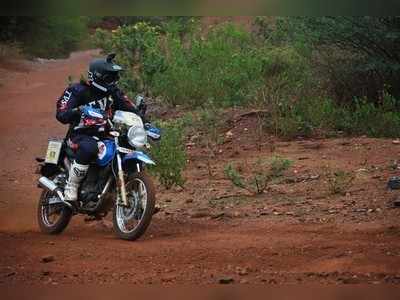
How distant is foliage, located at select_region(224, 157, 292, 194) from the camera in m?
7.42

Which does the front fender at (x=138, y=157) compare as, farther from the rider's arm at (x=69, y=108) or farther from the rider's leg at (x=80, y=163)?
the rider's arm at (x=69, y=108)

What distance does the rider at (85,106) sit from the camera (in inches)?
238

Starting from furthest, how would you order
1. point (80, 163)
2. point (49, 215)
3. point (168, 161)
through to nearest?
1. point (168, 161)
2. point (49, 215)
3. point (80, 163)

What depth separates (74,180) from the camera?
6234 mm

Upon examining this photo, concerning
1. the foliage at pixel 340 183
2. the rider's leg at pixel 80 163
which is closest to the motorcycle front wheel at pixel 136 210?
the rider's leg at pixel 80 163

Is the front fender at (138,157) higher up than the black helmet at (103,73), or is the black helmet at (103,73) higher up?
the black helmet at (103,73)

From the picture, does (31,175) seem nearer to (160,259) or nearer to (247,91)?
(247,91)

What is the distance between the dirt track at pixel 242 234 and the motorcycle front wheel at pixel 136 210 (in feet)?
0.49

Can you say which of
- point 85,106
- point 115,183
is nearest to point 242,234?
point 115,183

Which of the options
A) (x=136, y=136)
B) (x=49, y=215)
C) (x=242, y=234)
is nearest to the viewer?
(x=242, y=234)

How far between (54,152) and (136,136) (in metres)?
0.98

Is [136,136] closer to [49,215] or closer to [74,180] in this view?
[74,180]

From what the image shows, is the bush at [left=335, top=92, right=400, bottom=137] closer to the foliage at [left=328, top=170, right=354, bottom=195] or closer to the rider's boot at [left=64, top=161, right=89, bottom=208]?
the foliage at [left=328, top=170, right=354, bottom=195]

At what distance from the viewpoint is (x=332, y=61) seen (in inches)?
481
